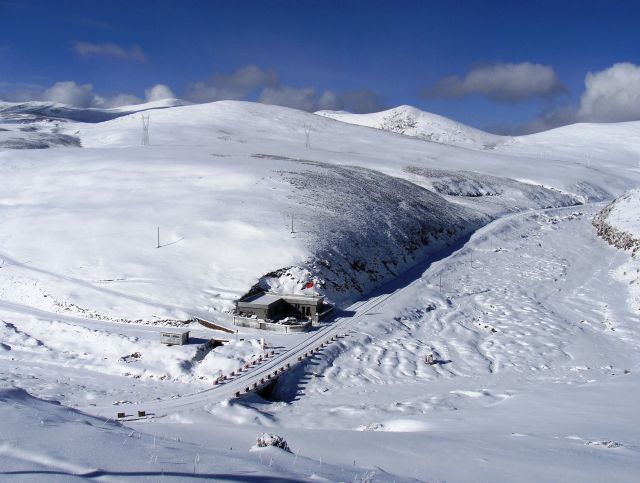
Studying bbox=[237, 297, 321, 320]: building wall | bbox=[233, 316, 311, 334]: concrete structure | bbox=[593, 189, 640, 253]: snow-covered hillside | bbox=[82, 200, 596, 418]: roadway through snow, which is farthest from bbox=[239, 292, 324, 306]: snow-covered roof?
bbox=[593, 189, 640, 253]: snow-covered hillside

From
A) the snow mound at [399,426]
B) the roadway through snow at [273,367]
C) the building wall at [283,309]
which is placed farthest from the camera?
the building wall at [283,309]

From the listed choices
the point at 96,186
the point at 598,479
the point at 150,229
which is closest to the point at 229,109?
the point at 96,186

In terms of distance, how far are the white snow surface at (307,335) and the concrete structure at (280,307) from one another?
154cm

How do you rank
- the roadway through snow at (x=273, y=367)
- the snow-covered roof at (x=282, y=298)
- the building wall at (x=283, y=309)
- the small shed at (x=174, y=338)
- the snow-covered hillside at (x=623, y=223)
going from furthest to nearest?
the snow-covered hillside at (x=623, y=223) < the snow-covered roof at (x=282, y=298) < the building wall at (x=283, y=309) < the small shed at (x=174, y=338) < the roadway through snow at (x=273, y=367)

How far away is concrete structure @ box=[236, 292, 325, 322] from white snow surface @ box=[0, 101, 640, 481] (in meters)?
1.54

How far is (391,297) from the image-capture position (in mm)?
41312

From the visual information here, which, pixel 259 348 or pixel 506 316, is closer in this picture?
pixel 259 348

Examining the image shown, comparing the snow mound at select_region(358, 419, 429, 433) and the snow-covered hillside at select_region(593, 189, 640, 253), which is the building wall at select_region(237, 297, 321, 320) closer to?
the snow mound at select_region(358, 419, 429, 433)

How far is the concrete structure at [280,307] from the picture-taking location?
34.4 m

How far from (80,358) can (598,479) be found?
25613 mm

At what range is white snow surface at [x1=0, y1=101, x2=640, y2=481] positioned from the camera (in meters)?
12.1

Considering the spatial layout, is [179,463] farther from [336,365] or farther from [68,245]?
[68,245]

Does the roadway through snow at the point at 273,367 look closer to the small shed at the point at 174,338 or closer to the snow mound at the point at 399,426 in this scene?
the small shed at the point at 174,338

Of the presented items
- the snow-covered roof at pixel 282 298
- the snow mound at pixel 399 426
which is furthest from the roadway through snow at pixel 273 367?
the snow mound at pixel 399 426
